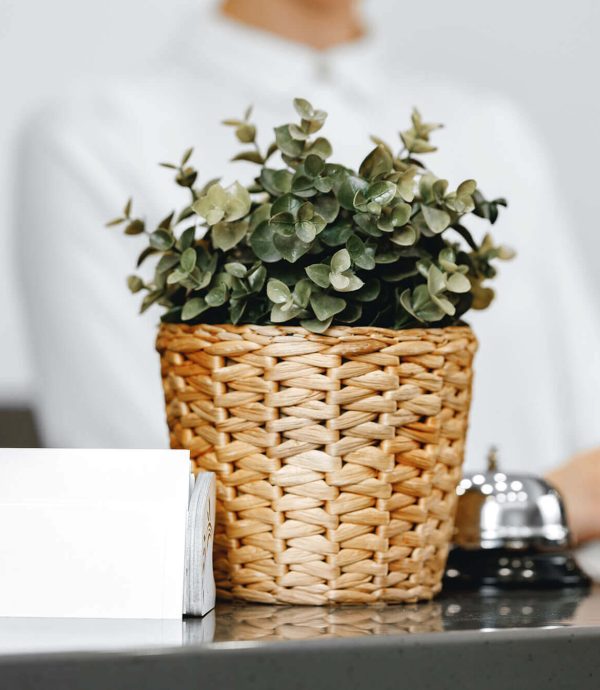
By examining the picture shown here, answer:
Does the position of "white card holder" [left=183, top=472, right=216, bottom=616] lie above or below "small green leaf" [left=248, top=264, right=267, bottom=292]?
below

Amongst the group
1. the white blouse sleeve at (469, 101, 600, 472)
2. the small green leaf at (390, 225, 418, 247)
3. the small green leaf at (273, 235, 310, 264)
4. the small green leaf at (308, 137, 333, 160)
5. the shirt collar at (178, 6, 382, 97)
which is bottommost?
the white blouse sleeve at (469, 101, 600, 472)

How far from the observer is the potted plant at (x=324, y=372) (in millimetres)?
608

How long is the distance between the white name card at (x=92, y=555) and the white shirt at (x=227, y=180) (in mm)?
986

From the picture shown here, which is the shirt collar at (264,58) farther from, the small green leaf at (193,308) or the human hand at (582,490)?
the small green leaf at (193,308)

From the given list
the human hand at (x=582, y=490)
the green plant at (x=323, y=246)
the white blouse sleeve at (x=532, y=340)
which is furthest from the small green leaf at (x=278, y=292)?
the white blouse sleeve at (x=532, y=340)

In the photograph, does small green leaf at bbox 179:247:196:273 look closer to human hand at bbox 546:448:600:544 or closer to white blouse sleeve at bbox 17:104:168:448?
human hand at bbox 546:448:600:544

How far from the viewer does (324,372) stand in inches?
23.9

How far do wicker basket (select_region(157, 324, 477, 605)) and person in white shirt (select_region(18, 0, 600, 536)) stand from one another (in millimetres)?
928

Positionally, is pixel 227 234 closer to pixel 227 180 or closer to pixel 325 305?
pixel 325 305

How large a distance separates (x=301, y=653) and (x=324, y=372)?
0.18m

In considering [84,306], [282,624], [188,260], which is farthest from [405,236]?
[84,306]

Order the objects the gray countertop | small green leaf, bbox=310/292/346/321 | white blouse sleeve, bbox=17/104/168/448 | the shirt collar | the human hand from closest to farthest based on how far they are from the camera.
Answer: the gray countertop < small green leaf, bbox=310/292/346/321 < the human hand < white blouse sleeve, bbox=17/104/168/448 < the shirt collar

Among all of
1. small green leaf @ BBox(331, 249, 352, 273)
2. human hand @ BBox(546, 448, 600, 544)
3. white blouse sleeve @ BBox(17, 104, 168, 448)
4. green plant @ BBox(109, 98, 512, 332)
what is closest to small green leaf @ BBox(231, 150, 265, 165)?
green plant @ BBox(109, 98, 512, 332)

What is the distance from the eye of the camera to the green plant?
0.61 metres
